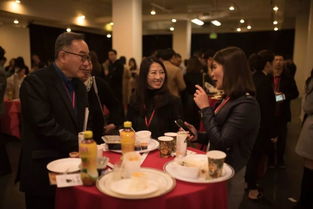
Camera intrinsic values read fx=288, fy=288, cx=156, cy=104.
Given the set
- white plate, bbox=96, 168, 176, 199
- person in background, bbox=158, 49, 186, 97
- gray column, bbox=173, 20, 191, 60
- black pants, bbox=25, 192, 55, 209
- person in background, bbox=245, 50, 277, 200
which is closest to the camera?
white plate, bbox=96, 168, 176, 199

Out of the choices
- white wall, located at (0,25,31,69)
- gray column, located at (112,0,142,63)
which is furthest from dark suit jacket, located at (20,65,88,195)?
white wall, located at (0,25,31,69)

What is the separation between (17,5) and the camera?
798 centimetres

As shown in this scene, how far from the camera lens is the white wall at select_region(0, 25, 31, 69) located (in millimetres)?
9898

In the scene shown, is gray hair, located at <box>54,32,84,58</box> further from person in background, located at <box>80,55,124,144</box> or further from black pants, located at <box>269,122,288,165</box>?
black pants, located at <box>269,122,288,165</box>

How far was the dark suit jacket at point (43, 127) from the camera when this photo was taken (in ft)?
5.79

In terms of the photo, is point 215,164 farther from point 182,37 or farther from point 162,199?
point 182,37

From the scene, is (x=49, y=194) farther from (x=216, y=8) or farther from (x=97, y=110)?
(x=216, y=8)

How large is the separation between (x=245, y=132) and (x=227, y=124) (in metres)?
0.12

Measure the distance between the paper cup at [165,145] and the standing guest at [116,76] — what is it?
4.25m

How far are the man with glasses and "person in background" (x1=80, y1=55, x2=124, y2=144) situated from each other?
A: 516mm

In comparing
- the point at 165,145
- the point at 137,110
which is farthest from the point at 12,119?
the point at 165,145

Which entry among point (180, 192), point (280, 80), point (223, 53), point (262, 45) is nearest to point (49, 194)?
point (180, 192)

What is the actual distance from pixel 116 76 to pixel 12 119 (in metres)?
2.15

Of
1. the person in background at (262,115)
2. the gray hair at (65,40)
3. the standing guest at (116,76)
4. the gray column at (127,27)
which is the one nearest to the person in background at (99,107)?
the gray hair at (65,40)
